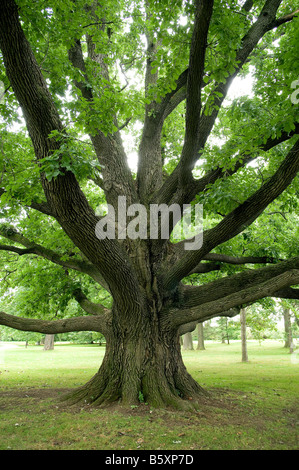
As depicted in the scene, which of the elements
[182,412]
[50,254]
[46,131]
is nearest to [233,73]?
[46,131]

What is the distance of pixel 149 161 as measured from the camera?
8125mm

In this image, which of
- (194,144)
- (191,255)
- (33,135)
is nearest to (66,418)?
(191,255)

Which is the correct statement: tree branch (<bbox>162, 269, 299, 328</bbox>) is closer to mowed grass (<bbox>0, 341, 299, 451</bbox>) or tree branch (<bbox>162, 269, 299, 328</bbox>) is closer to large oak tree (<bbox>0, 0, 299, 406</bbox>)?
large oak tree (<bbox>0, 0, 299, 406</bbox>)

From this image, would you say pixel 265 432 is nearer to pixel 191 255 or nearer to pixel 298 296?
pixel 191 255

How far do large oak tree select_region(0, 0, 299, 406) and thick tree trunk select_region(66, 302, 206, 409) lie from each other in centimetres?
3

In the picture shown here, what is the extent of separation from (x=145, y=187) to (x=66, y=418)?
5.29 metres

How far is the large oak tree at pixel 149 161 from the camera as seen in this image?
4.57 m

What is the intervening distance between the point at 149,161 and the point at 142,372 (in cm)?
502

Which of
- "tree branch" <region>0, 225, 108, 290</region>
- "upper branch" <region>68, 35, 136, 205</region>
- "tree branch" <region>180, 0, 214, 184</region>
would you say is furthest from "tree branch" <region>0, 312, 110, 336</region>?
"tree branch" <region>180, 0, 214, 184</region>

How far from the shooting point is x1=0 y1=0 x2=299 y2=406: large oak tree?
15.0 ft

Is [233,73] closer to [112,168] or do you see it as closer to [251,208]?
[251,208]

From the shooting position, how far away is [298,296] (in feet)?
26.5

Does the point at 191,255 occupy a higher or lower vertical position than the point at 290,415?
higher

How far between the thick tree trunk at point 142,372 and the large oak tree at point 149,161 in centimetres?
3
